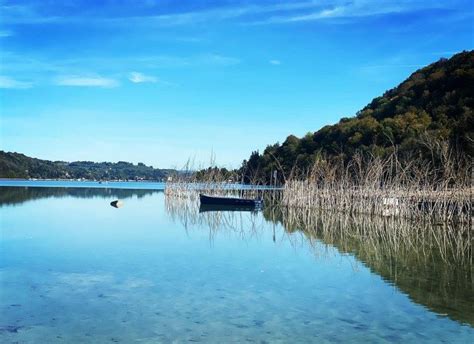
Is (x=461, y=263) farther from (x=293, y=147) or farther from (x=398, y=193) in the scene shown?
(x=293, y=147)

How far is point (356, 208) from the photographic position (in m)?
24.3

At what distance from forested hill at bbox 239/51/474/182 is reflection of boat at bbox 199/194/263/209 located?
2556 mm

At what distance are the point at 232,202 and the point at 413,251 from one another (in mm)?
17490

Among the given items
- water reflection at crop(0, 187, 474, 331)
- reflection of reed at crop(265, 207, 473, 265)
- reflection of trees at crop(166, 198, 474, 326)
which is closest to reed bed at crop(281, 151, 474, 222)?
reflection of reed at crop(265, 207, 473, 265)

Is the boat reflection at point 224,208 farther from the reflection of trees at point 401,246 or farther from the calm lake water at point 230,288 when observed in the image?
the calm lake water at point 230,288

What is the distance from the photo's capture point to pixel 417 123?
40500mm

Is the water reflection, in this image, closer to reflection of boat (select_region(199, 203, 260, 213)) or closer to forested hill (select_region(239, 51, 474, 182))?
reflection of boat (select_region(199, 203, 260, 213))

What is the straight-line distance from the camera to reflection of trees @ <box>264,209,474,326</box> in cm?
845

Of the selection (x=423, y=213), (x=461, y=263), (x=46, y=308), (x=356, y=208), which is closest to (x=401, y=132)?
(x=356, y=208)

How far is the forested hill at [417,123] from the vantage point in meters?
33.5

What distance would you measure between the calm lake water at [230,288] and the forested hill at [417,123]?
53.1 feet

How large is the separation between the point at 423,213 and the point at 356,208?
420cm

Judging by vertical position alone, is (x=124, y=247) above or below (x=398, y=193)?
below

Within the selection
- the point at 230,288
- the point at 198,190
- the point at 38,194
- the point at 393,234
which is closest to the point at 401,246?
the point at 393,234
